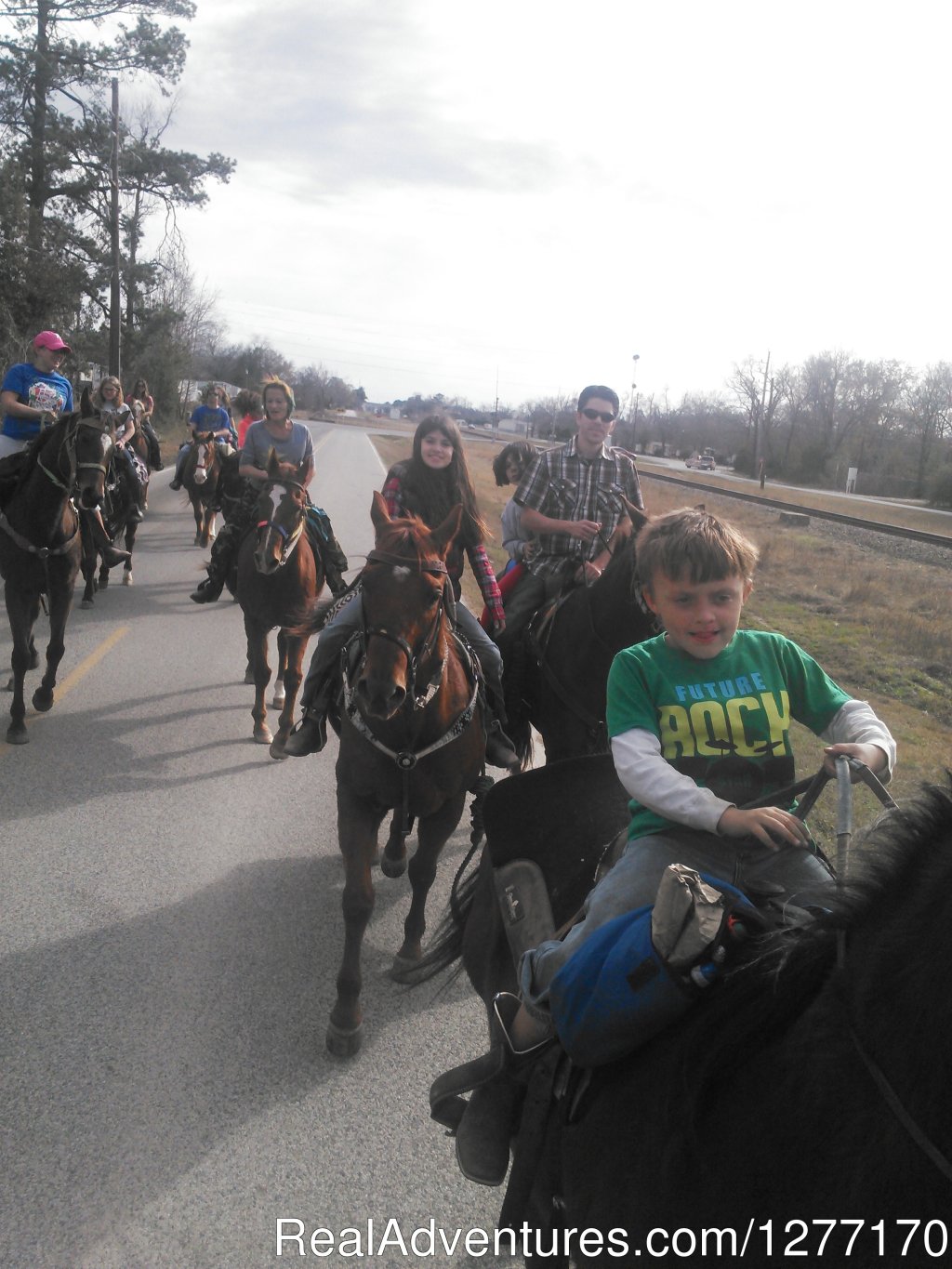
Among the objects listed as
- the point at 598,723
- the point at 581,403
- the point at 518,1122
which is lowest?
the point at 518,1122

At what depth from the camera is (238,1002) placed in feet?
12.9

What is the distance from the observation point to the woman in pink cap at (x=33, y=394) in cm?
898

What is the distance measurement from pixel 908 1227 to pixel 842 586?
1625 centimetres

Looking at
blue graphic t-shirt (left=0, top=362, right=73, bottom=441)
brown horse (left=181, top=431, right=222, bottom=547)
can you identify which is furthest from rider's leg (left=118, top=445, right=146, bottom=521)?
blue graphic t-shirt (left=0, top=362, right=73, bottom=441)

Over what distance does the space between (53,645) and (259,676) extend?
68.6 inches

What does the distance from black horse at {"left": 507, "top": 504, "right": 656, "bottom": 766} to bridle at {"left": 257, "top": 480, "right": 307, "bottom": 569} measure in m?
2.81

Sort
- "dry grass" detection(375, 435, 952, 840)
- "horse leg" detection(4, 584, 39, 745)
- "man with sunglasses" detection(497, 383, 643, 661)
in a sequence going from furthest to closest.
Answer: "dry grass" detection(375, 435, 952, 840) < "horse leg" detection(4, 584, 39, 745) < "man with sunglasses" detection(497, 383, 643, 661)

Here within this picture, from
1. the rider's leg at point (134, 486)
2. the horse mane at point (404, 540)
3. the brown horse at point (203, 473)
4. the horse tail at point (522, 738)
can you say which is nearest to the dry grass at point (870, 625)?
the horse tail at point (522, 738)

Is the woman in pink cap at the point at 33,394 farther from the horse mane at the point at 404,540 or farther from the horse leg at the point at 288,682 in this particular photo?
the horse mane at the point at 404,540

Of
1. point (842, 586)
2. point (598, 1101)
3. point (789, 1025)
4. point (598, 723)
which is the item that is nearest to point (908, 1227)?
point (789, 1025)

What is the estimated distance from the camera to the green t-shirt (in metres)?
2.39

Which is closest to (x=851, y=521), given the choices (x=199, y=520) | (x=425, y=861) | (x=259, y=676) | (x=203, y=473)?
(x=199, y=520)

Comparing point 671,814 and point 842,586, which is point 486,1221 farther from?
→ point 842,586

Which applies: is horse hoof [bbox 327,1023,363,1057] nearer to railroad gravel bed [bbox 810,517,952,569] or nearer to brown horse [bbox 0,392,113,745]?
brown horse [bbox 0,392,113,745]
